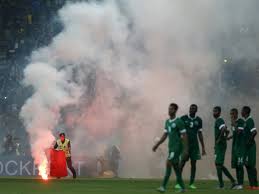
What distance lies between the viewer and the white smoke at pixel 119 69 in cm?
3506

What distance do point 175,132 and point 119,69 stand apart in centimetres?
1777

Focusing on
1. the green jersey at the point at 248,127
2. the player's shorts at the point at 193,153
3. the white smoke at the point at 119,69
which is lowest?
the player's shorts at the point at 193,153

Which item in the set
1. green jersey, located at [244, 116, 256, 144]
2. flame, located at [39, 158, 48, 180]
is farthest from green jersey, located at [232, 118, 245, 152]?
flame, located at [39, 158, 48, 180]

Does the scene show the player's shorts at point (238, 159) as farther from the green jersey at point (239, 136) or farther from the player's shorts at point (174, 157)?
the player's shorts at point (174, 157)

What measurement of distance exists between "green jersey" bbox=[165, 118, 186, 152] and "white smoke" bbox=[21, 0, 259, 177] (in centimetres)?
1601

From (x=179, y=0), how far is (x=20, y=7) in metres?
26.9

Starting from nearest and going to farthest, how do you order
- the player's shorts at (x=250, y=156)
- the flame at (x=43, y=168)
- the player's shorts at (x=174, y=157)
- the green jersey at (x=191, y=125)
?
the player's shorts at (x=174, y=157), the green jersey at (x=191, y=125), the player's shorts at (x=250, y=156), the flame at (x=43, y=168)

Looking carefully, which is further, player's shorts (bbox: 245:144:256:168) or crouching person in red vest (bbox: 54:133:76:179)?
crouching person in red vest (bbox: 54:133:76:179)

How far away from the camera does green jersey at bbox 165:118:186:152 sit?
61.5 feet

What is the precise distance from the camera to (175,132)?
18.9 m

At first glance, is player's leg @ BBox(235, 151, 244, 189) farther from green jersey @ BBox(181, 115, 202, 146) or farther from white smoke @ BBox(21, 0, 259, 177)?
white smoke @ BBox(21, 0, 259, 177)

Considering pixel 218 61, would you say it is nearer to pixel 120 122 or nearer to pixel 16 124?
pixel 120 122

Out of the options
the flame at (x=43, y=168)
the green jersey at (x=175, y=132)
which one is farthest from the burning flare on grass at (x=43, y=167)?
the green jersey at (x=175, y=132)

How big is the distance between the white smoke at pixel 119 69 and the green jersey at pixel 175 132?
16.0 meters
